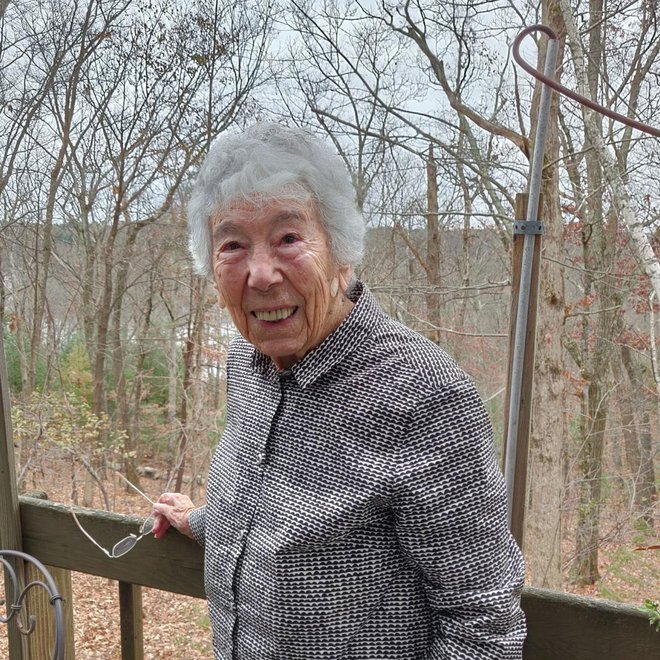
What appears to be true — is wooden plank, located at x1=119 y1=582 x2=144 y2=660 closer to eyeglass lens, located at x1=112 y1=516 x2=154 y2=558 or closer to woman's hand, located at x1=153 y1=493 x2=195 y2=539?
eyeglass lens, located at x1=112 y1=516 x2=154 y2=558

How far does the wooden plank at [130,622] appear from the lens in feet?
5.42

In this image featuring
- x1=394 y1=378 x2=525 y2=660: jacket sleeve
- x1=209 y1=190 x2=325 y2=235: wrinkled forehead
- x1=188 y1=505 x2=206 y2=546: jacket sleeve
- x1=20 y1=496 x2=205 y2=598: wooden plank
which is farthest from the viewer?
x1=20 y1=496 x2=205 y2=598: wooden plank

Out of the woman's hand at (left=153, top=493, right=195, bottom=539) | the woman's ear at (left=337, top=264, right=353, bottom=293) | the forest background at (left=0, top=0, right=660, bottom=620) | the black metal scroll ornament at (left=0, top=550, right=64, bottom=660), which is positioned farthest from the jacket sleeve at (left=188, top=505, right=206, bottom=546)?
the forest background at (left=0, top=0, right=660, bottom=620)

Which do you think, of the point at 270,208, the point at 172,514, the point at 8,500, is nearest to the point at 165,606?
the point at 8,500

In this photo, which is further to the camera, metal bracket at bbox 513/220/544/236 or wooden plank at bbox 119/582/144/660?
wooden plank at bbox 119/582/144/660

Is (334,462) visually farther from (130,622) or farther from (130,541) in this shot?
(130,622)

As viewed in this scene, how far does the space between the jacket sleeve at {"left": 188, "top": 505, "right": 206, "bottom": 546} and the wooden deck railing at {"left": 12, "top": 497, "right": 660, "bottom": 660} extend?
10 centimetres

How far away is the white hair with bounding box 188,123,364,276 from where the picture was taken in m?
1.08

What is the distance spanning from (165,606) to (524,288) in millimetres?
6105

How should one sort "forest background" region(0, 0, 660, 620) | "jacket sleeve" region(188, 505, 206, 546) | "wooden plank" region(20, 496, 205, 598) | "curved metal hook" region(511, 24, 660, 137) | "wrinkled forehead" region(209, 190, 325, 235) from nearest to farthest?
"curved metal hook" region(511, 24, 660, 137) → "wrinkled forehead" region(209, 190, 325, 235) → "jacket sleeve" region(188, 505, 206, 546) → "wooden plank" region(20, 496, 205, 598) → "forest background" region(0, 0, 660, 620)

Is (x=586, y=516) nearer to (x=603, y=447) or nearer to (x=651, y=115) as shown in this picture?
(x=603, y=447)

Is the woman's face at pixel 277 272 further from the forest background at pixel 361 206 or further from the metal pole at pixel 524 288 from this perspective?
the forest background at pixel 361 206

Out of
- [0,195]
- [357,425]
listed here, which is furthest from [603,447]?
[357,425]

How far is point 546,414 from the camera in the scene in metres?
4.96
